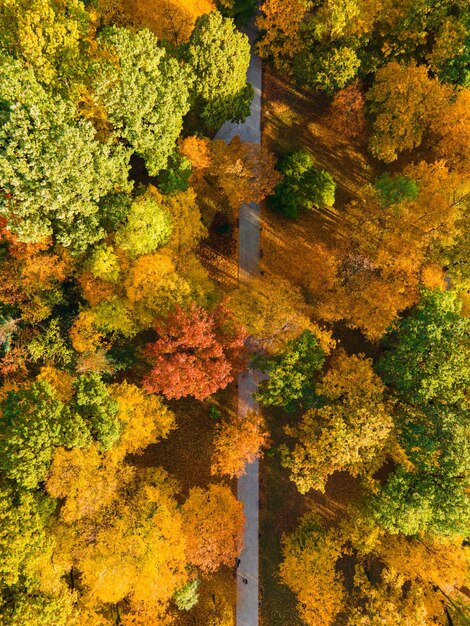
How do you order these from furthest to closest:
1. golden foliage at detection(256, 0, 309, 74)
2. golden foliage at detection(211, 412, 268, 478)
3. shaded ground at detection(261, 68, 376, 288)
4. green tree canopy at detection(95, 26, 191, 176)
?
shaded ground at detection(261, 68, 376, 288)
golden foliage at detection(256, 0, 309, 74)
golden foliage at detection(211, 412, 268, 478)
green tree canopy at detection(95, 26, 191, 176)

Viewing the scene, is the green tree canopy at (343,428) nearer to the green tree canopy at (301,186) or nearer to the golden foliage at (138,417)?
the golden foliage at (138,417)

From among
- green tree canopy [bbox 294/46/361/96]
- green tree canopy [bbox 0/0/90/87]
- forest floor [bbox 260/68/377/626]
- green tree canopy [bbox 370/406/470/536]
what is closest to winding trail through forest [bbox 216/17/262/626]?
forest floor [bbox 260/68/377/626]

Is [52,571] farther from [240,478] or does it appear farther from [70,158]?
[70,158]

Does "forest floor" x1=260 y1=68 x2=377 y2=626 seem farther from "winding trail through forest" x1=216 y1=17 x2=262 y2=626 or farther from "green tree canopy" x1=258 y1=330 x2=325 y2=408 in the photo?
"green tree canopy" x1=258 y1=330 x2=325 y2=408

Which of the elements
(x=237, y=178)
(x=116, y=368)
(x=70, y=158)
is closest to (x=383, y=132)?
(x=237, y=178)

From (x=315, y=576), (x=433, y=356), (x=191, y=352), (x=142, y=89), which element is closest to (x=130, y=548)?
(x=191, y=352)
